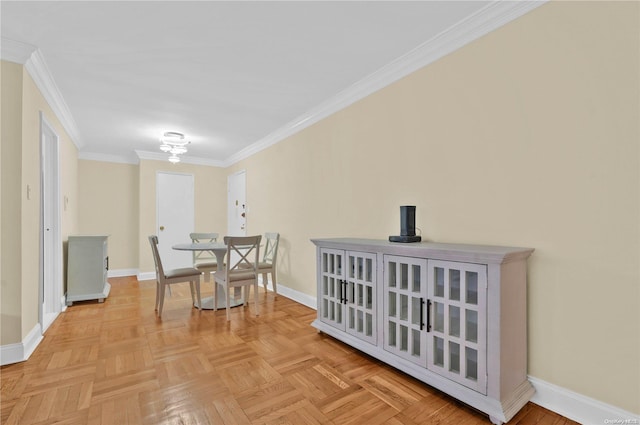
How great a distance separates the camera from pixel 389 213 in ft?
8.75

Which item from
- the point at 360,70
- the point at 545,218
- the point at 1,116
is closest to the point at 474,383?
the point at 545,218

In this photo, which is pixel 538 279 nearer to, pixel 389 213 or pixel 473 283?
pixel 473 283

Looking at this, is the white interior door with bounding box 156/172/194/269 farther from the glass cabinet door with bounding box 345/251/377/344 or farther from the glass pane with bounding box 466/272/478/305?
the glass pane with bounding box 466/272/478/305

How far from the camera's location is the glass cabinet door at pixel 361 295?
2279 mm

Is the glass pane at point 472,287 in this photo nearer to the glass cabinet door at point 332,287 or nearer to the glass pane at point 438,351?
the glass pane at point 438,351

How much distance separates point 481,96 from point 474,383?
1.77 meters

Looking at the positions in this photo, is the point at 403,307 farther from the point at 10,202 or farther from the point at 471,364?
the point at 10,202

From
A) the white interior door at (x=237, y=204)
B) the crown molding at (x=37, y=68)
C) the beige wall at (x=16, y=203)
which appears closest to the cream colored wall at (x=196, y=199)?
the white interior door at (x=237, y=204)

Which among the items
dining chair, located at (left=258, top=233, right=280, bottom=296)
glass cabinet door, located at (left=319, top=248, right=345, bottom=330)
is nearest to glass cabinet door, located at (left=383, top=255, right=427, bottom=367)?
glass cabinet door, located at (left=319, top=248, right=345, bottom=330)

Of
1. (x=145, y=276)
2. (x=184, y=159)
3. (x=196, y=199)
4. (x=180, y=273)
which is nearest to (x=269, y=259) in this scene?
(x=180, y=273)

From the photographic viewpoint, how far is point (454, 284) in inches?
69.1

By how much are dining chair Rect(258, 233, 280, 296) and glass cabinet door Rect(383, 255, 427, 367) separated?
6.79 ft

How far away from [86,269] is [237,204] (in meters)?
2.58

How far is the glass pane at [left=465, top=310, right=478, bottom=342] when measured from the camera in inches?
65.6
